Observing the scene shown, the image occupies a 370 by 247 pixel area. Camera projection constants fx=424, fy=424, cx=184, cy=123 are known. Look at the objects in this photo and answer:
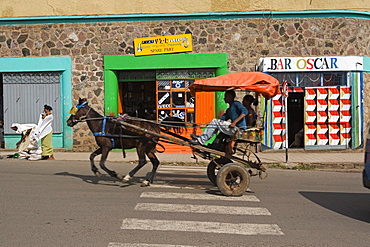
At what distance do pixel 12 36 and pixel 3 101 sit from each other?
8.45 feet

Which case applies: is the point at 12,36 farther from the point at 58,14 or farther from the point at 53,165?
the point at 53,165

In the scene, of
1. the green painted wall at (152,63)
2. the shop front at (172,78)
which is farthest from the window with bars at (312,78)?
the shop front at (172,78)

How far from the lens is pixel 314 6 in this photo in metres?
16.2

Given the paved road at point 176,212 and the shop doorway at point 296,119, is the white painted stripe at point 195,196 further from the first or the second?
the shop doorway at point 296,119

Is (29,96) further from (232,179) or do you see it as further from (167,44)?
(232,179)

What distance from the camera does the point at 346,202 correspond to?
7.88 metres

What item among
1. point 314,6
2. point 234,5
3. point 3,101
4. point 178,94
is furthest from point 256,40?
point 3,101

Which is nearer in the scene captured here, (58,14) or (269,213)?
(269,213)

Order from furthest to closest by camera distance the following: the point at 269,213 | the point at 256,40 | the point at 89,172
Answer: the point at 256,40, the point at 89,172, the point at 269,213

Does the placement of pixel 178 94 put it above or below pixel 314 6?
below

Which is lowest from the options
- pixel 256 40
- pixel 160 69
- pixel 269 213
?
pixel 269 213

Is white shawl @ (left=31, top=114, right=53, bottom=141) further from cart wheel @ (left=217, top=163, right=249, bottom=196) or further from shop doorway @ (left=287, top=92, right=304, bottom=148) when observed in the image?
shop doorway @ (left=287, top=92, right=304, bottom=148)

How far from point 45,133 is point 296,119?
9.46 metres

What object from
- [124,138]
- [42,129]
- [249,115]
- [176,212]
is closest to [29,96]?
[42,129]
